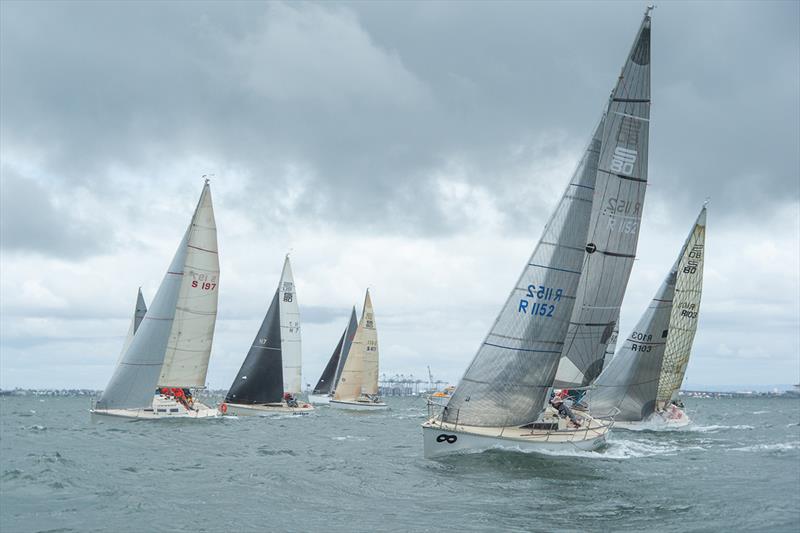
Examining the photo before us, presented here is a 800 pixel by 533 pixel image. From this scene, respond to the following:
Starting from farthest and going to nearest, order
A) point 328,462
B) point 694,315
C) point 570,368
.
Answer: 1. point 694,315
2. point 570,368
3. point 328,462

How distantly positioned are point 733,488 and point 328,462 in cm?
1351

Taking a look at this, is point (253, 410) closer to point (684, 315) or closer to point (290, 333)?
point (290, 333)

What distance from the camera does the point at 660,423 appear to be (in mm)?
48844

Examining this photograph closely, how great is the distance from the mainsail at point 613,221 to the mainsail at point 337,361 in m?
56.3

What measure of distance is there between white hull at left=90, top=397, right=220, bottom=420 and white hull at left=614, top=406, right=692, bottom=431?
25286 mm

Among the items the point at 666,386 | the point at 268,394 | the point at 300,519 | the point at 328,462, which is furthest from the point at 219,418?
the point at 300,519

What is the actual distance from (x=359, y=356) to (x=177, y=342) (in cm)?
3390

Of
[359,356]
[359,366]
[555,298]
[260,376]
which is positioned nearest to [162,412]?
[260,376]

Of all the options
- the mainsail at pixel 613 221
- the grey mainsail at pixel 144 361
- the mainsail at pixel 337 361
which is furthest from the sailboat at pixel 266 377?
the mainsail at pixel 613 221

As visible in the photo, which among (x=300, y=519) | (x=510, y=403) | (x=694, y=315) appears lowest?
(x=300, y=519)

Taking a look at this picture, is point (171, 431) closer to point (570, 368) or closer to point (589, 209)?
point (570, 368)

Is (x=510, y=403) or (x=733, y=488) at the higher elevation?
(x=510, y=403)

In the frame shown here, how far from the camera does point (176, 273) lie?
44.6m

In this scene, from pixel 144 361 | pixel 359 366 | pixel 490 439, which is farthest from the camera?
pixel 359 366
